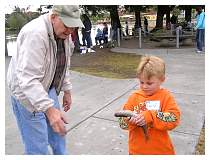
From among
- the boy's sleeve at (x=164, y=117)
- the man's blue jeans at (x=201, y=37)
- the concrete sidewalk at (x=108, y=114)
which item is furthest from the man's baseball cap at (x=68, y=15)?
the man's blue jeans at (x=201, y=37)

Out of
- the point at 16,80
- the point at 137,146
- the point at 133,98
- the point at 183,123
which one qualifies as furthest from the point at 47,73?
the point at 183,123

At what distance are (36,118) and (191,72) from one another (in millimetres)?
5621

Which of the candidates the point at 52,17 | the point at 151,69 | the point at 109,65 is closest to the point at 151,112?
the point at 151,69

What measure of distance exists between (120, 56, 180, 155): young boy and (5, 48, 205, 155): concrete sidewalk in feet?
3.84

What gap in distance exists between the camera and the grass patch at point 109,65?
7988mm

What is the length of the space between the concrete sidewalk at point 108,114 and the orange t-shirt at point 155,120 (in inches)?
45.7

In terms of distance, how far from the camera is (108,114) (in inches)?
192

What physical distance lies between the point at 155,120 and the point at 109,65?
271 inches

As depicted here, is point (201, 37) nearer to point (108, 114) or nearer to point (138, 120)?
point (108, 114)

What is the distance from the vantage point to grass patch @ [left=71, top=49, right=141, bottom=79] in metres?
7.99

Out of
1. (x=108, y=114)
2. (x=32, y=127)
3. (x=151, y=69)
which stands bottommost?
(x=108, y=114)

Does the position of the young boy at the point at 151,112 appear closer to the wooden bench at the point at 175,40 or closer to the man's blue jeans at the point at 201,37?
the man's blue jeans at the point at 201,37

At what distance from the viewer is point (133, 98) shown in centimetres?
258

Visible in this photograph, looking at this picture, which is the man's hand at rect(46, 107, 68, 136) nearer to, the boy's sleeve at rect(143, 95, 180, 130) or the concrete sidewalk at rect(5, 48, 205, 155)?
the boy's sleeve at rect(143, 95, 180, 130)
